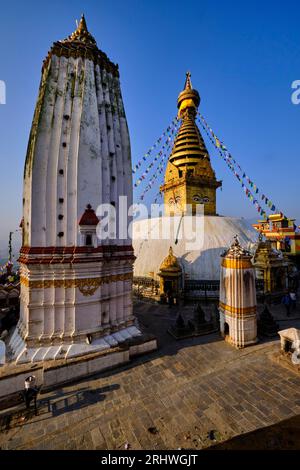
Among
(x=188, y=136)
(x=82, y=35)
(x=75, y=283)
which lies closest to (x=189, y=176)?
(x=188, y=136)

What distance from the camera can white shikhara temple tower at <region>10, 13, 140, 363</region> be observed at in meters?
7.51

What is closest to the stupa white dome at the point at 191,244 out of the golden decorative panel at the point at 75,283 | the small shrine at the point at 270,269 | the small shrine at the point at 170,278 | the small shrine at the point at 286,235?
the small shrine at the point at 170,278

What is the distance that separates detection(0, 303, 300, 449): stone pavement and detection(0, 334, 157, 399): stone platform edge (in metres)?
0.26

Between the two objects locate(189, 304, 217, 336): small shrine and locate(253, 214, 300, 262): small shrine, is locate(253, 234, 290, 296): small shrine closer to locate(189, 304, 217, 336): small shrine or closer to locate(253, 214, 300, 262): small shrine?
locate(189, 304, 217, 336): small shrine

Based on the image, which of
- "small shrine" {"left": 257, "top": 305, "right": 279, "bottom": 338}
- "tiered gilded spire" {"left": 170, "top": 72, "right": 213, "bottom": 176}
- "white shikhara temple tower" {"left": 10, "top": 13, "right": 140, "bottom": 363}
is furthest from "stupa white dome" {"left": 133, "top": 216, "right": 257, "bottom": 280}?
"white shikhara temple tower" {"left": 10, "top": 13, "right": 140, "bottom": 363}

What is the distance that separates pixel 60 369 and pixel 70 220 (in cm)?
470

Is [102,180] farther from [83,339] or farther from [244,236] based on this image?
[244,236]

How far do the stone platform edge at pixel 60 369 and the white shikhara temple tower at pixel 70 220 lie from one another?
0.34m

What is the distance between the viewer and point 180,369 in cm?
723

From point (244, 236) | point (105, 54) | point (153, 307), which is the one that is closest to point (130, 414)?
point (153, 307)

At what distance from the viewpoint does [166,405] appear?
225 inches

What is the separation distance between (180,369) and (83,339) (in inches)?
133

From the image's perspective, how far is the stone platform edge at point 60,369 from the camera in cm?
636

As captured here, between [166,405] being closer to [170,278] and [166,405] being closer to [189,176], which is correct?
[170,278]
